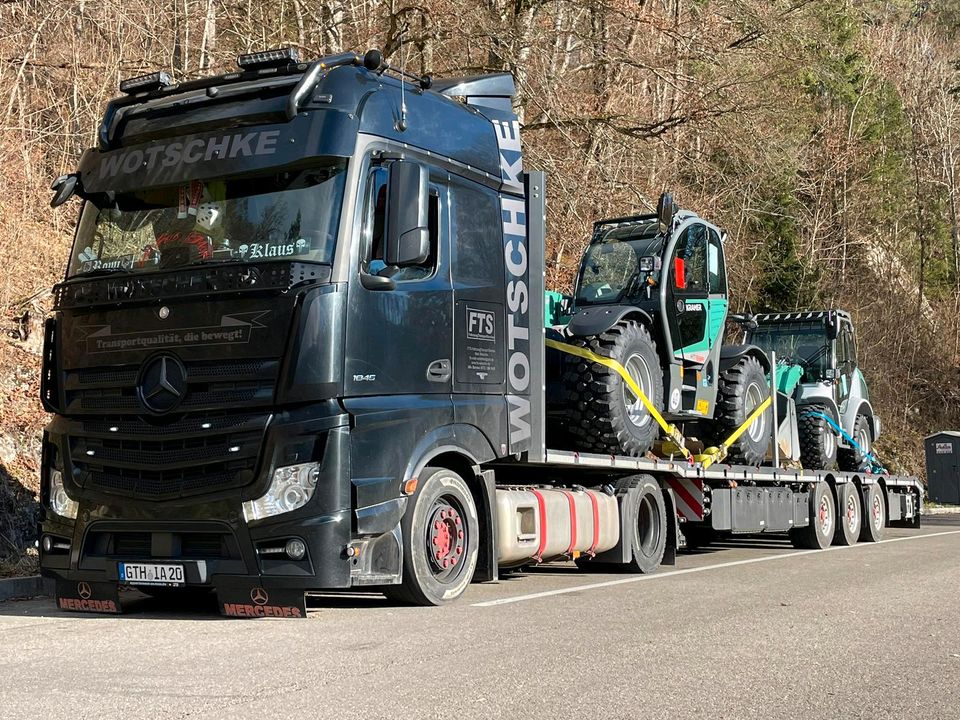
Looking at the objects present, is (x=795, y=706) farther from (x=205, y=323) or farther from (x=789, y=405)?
(x=789, y=405)

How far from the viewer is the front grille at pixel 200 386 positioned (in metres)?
7.73

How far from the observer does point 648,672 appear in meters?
6.04

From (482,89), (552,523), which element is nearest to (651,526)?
(552,523)

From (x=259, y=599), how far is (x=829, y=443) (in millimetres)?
11638

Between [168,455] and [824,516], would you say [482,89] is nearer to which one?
[168,455]

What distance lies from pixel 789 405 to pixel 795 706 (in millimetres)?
11245

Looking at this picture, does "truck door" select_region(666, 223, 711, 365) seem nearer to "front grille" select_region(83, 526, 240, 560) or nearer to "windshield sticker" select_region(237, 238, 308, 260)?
"windshield sticker" select_region(237, 238, 308, 260)

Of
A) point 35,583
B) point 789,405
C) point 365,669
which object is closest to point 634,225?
point 789,405

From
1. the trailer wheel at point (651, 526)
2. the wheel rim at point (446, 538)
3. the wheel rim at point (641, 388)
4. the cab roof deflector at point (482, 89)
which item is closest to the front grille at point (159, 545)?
the wheel rim at point (446, 538)

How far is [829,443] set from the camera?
57.5 ft

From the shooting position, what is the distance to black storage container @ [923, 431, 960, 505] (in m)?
29.8


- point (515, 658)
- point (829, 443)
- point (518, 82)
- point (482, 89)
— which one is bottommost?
point (515, 658)

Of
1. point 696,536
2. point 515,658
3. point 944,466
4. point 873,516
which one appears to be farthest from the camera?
point 944,466

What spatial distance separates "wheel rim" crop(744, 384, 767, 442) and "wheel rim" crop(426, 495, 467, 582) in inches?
241
